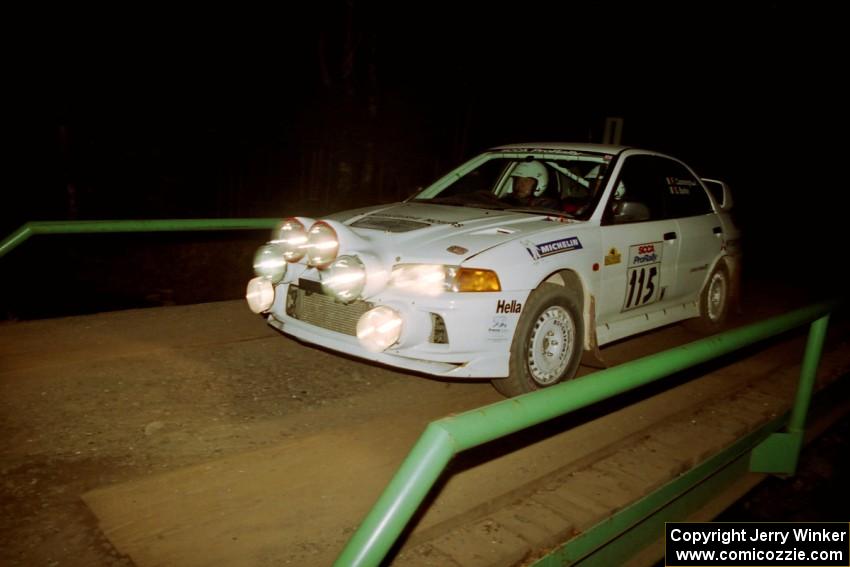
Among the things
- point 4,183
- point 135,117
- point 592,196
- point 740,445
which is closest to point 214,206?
point 135,117

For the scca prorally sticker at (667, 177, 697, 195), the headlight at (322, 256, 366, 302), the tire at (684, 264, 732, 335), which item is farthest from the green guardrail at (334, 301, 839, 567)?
the tire at (684, 264, 732, 335)

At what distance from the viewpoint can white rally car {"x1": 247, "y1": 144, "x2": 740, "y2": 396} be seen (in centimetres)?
419

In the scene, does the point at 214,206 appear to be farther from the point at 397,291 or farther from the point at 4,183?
the point at 397,291

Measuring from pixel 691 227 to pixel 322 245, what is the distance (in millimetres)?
3516

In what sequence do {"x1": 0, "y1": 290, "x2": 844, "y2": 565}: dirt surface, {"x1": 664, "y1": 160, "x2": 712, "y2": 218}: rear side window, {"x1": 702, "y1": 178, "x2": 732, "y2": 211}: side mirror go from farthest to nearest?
{"x1": 702, "y1": 178, "x2": 732, "y2": 211}: side mirror → {"x1": 664, "y1": 160, "x2": 712, "y2": 218}: rear side window → {"x1": 0, "y1": 290, "x2": 844, "y2": 565}: dirt surface

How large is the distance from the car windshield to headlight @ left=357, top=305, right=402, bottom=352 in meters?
1.66

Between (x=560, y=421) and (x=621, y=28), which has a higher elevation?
(x=621, y=28)

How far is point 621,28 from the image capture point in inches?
883

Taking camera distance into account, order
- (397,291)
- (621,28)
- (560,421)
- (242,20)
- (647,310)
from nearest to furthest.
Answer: (397,291)
(560,421)
(647,310)
(242,20)
(621,28)

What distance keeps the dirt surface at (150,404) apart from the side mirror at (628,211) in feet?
4.66

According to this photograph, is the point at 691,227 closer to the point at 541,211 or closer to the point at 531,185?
the point at 531,185

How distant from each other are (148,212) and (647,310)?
29.6 ft

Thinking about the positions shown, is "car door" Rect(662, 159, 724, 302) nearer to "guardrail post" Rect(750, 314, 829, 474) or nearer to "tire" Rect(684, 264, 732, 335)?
"tire" Rect(684, 264, 732, 335)

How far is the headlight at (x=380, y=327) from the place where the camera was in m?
4.08
